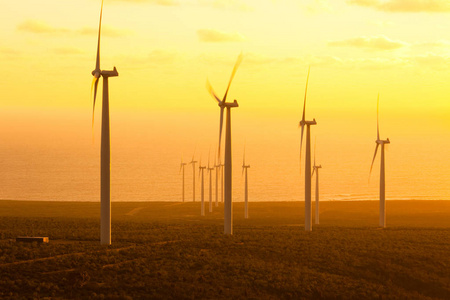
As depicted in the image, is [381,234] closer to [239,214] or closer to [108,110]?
[108,110]

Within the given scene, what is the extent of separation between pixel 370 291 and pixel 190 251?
42.5 ft

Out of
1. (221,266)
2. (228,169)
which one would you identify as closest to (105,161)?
(221,266)

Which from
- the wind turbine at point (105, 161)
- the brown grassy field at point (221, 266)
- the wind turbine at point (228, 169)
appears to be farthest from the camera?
the wind turbine at point (228, 169)

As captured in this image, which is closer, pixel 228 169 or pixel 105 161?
pixel 105 161

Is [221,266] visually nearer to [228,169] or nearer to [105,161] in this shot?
[105,161]

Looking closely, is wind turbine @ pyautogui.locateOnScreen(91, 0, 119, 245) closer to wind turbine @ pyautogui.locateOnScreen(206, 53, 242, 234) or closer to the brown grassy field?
the brown grassy field

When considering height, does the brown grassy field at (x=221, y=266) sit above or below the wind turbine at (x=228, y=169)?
below

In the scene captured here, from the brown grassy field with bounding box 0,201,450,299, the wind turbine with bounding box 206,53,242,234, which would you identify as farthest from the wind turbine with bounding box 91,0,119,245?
the wind turbine with bounding box 206,53,242,234

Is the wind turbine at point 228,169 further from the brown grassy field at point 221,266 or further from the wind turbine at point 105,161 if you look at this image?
the wind turbine at point 105,161

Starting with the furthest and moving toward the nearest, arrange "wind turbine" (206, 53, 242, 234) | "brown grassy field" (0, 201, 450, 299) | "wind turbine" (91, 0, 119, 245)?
"wind turbine" (206, 53, 242, 234) → "wind turbine" (91, 0, 119, 245) → "brown grassy field" (0, 201, 450, 299)

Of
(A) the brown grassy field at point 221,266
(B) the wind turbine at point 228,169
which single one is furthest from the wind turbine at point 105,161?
(B) the wind turbine at point 228,169

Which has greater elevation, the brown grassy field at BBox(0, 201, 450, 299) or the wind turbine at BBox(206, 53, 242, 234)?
the wind turbine at BBox(206, 53, 242, 234)

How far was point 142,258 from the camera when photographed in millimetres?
42750

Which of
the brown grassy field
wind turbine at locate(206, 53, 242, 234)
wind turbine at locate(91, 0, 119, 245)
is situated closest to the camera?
the brown grassy field
